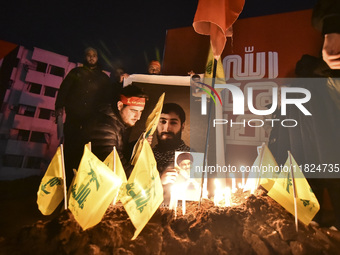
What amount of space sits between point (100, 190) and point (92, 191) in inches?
5.2

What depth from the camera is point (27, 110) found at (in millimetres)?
9555

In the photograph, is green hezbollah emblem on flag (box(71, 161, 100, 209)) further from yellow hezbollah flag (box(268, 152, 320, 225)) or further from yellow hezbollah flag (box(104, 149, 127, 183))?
yellow hezbollah flag (box(268, 152, 320, 225))

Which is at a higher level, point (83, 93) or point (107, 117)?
point (83, 93)

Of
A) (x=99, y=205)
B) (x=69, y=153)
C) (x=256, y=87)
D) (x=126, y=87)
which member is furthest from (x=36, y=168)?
(x=256, y=87)

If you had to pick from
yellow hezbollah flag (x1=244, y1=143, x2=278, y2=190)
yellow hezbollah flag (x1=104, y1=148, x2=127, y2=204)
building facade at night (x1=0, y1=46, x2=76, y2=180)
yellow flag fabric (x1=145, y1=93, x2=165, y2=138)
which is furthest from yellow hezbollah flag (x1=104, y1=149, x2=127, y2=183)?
building facade at night (x1=0, y1=46, x2=76, y2=180)

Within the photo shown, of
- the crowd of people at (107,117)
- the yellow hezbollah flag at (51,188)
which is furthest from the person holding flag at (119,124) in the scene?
the yellow hezbollah flag at (51,188)

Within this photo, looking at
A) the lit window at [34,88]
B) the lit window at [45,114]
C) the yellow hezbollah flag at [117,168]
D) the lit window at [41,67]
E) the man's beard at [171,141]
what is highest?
the lit window at [41,67]

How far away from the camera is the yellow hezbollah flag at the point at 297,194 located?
11.7ft

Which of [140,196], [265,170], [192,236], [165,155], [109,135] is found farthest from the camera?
[109,135]

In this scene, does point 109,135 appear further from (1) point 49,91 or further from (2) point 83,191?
(1) point 49,91

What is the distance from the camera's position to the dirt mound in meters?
3.34

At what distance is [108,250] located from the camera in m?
3.38

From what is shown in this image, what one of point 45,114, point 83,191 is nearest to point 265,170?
point 83,191

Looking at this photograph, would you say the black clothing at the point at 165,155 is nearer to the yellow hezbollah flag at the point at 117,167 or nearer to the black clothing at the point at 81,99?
the yellow hezbollah flag at the point at 117,167
